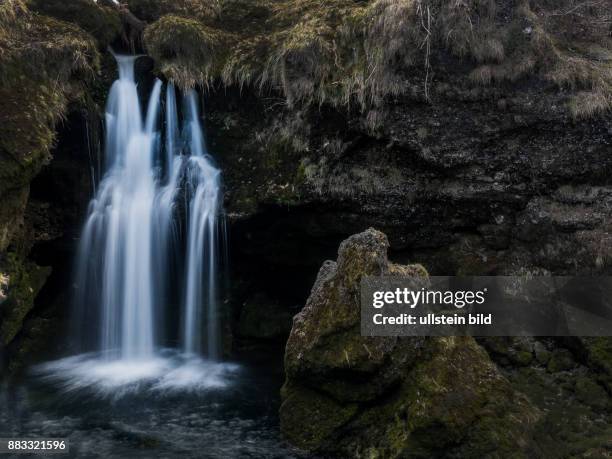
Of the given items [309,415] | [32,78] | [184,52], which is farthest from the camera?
[184,52]

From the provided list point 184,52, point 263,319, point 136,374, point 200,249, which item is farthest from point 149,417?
point 184,52

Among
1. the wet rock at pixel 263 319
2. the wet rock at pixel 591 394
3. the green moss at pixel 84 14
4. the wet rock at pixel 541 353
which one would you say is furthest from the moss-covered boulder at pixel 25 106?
the wet rock at pixel 591 394

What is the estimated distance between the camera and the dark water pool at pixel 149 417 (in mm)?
5953

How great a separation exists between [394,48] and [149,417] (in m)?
6.54

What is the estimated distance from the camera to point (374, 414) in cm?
586

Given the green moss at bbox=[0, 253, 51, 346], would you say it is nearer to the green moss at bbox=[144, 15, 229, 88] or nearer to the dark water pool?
the dark water pool

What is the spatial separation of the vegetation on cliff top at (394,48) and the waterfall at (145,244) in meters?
1.11

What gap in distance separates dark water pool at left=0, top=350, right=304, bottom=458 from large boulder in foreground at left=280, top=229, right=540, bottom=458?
0.57m

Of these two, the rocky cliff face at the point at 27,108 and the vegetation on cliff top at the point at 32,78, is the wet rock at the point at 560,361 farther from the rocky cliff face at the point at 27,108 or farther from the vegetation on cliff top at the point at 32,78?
the vegetation on cliff top at the point at 32,78

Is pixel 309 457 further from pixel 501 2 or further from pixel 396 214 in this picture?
pixel 501 2

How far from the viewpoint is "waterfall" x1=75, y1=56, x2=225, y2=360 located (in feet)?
30.2

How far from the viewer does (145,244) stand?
9219mm

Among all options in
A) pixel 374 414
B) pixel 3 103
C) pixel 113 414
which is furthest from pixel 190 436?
pixel 3 103

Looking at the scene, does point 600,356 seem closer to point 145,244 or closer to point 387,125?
point 387,125
